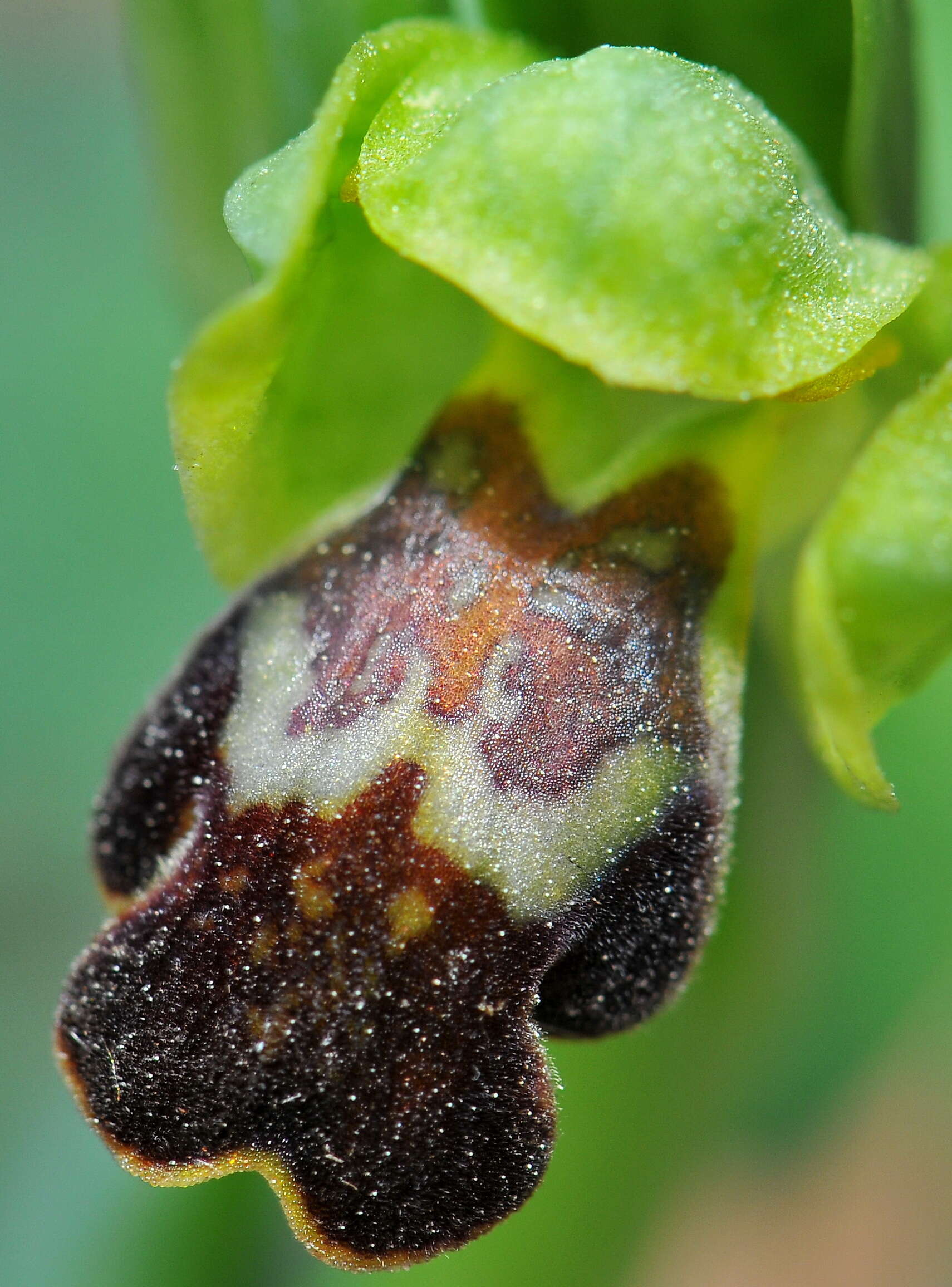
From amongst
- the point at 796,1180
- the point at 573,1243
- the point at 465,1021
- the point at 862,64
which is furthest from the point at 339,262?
the point at 796,1180

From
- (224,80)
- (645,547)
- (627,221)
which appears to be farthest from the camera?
(224,80)

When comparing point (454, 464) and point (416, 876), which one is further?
point (454, 464)

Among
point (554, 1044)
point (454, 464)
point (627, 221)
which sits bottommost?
point (554, 1044)

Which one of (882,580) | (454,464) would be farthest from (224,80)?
(882,580)

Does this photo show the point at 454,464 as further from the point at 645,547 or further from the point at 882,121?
the point at 882,121

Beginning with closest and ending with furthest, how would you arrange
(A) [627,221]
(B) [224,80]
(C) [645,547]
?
(A) [627,221], (C) [645,547], (B) [224,80]

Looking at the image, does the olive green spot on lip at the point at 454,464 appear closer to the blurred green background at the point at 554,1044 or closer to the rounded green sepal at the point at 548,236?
the rounded green sepal at the point at 548,236
